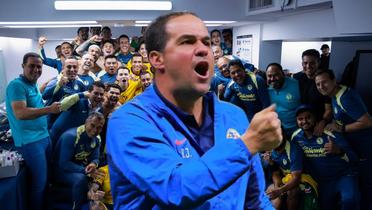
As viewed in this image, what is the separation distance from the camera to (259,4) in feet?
12.7

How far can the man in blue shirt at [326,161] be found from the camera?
267 centimetres

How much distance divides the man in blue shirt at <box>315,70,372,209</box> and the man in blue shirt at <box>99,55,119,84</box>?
2210mm

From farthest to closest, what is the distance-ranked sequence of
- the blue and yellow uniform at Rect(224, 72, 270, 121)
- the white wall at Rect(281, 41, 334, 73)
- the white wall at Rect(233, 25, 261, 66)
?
the white wall at Rect(281, 41, 334, 73)
the white wall at Rect(233, 25, 261, 66)
the blue and yellow uniform at Rect(224, 72, 270, 121)

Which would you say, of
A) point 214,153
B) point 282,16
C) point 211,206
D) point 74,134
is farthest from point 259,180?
point 282,16

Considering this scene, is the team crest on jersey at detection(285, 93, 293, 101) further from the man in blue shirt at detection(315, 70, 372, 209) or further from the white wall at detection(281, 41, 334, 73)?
the white wall at detection(281, 41, 334, 73)

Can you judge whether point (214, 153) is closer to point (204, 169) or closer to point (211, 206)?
point (204, 169)

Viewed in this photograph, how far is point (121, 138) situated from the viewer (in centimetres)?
71

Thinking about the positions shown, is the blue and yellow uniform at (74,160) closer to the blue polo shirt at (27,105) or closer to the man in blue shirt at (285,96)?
the blue polo shirt at (27,105)

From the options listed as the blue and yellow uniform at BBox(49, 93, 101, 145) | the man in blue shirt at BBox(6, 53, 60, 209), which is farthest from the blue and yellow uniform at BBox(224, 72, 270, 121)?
the man in blue shirt at BBox(6, 53, 60, 209)

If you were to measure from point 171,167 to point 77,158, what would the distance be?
253 centimetres

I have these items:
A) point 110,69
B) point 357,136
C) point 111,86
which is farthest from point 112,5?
point 357,136

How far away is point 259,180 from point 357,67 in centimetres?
287

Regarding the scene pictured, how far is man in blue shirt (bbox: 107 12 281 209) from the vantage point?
0.62 metres

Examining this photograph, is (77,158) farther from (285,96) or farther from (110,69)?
(285,96)
